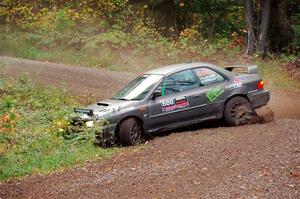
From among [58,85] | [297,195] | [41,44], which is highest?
[41,44]

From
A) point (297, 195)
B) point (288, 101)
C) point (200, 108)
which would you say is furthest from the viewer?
point (288, 101)

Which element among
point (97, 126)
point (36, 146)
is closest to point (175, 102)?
point (97, 126)

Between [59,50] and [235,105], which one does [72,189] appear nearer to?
[235,105]

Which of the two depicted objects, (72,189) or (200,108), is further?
(200,108)

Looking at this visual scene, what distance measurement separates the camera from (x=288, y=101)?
16.5 m

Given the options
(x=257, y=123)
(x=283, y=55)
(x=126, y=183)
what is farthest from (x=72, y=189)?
(x=283, y=55)

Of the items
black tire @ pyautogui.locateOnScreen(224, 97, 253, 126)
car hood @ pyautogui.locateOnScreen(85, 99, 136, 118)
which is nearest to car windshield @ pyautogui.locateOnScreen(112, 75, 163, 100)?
car hood @ pyautogui.locateOnScreen(85, 99, 136, 118)

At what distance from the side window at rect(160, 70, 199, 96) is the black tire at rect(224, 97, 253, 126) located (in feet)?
3.12

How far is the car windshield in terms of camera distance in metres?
12.4

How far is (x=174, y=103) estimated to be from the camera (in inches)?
489

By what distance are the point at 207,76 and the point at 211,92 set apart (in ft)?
1.44

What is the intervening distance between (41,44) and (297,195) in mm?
21560

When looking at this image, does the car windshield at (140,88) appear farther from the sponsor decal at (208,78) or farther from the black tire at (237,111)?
the black tire at (237,111)

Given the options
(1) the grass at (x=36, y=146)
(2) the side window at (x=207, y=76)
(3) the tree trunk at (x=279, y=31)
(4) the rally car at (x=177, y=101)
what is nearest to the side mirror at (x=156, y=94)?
(4) the rally car at (x=177, y=101)
